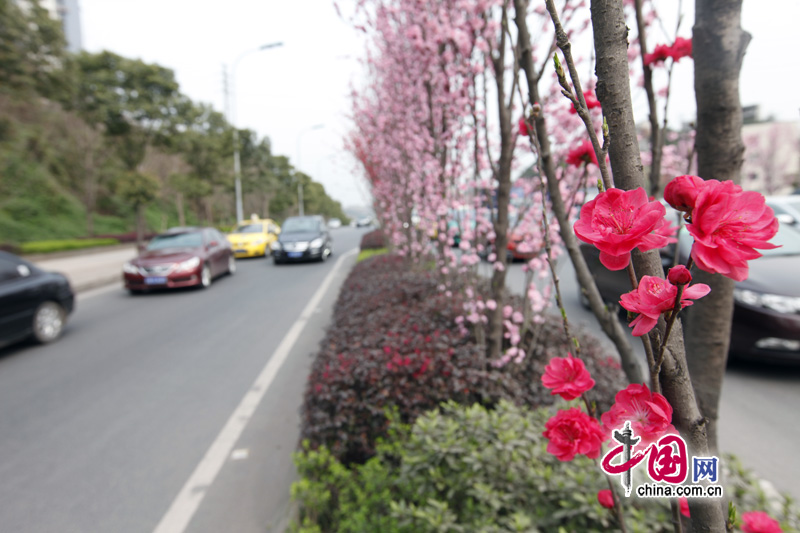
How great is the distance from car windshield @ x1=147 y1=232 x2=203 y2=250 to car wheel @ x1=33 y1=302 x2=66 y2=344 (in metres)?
4.49

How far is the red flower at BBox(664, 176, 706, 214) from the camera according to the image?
568 mm

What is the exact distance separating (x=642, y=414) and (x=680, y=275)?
27 centimetres

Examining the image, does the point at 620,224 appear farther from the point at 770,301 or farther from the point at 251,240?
the point at 251,240

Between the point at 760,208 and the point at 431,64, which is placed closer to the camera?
the point at 760,208

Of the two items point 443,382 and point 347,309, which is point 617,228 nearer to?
point 443,382

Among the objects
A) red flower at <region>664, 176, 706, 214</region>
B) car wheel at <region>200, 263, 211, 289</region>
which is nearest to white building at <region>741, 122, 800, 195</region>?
car wheel at <region>200, 263, 211, 289</region>

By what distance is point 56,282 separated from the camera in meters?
6.59

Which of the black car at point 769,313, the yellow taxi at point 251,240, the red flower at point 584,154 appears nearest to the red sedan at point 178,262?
the yellow taxi at point 251,240

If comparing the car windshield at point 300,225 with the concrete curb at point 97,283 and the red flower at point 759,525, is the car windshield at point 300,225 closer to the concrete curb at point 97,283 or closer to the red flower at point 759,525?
the concrete curb at point 97,283

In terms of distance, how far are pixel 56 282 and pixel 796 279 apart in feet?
30.1

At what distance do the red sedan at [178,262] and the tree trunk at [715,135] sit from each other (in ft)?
33.9

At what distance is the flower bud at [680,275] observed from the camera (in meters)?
0.55

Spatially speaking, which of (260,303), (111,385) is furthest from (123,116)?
(111,385)

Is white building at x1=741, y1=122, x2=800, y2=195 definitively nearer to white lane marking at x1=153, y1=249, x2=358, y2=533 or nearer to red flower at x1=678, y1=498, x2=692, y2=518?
white lane marking at x1=153, y1=249, x2=358, y2=533
